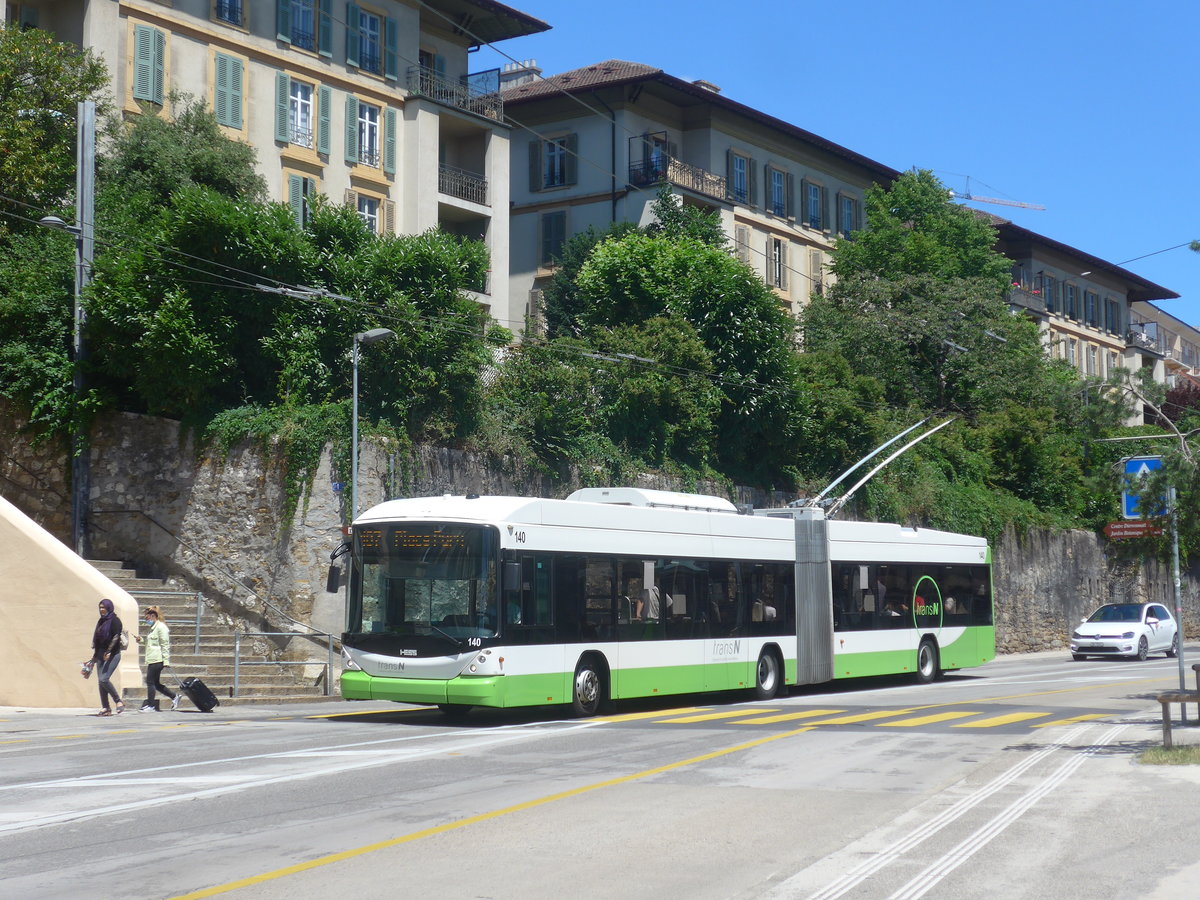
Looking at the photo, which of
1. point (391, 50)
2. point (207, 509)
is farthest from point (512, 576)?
point (391, 50)

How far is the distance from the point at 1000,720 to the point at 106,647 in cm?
1279

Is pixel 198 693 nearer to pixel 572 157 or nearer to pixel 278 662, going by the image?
pixel 278 662

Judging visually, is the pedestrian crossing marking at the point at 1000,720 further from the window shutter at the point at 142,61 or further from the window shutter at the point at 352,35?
the window shutter at the point at 352,35

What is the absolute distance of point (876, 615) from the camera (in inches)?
1078

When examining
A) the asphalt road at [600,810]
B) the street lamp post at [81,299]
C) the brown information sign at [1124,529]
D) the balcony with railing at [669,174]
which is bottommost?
the asphalt road at [600,810]

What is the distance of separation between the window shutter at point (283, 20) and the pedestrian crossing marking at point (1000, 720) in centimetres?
2770

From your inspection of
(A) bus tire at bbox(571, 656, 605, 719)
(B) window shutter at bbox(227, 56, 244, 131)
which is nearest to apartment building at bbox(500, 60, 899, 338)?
(B) window shutter at bbox(227, 56, 244, 131)

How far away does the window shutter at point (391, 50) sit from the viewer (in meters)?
41.8

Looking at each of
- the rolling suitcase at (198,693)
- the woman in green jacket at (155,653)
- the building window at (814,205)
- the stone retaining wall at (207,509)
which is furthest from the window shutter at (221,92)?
the building window at (814,205)

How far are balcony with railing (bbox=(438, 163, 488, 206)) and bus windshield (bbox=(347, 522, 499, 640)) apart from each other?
25.9 meters

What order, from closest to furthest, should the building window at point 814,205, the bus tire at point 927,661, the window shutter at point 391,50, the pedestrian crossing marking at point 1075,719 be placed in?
the pedestrian crossing marking at point 1075,719, the bus tire at point 927,661, the window shutter at point 391,50, the building window at point 814,205

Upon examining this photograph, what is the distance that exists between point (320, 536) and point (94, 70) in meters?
11.9

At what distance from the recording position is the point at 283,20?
38438mm

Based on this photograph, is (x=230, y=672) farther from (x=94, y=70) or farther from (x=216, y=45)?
(x=216, y=45)
